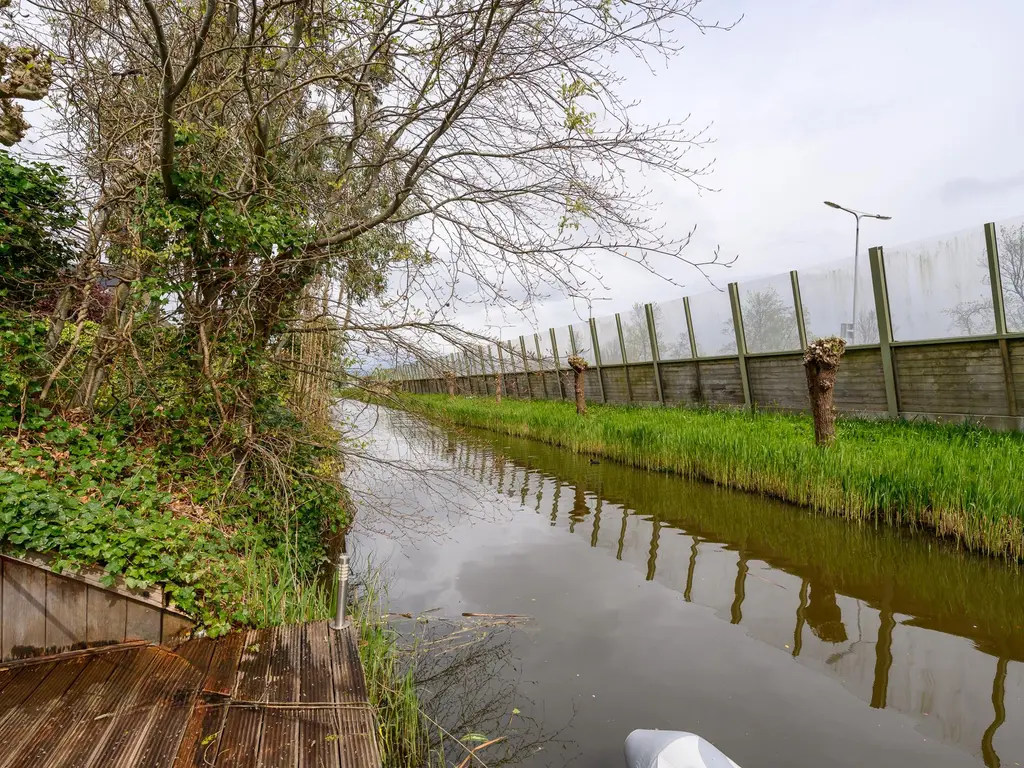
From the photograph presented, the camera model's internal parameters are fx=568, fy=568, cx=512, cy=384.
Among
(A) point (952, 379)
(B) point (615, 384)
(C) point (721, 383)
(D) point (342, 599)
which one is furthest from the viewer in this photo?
(B) point (615, 384)

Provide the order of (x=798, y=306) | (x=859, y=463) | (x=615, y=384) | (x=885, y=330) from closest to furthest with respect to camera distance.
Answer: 1. (x=859, y=463)
2. (x=885, y=330)
3. (x=798, y=306)
4. (x=615, y=384)

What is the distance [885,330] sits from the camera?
786cm

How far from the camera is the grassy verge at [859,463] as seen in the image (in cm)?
439

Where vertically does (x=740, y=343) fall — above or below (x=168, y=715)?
above

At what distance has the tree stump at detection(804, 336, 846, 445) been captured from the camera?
260 inches

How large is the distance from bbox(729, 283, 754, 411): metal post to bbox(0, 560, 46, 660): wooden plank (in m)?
10.0

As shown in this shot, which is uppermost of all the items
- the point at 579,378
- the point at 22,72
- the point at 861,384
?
the point at 22,72

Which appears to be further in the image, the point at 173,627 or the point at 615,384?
the point at 615,384

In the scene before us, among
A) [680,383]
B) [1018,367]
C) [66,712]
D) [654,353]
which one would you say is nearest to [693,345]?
[680,383]

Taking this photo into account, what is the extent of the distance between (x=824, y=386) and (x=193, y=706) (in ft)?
21.9

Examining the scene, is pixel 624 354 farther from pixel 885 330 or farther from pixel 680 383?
pixel 885 330

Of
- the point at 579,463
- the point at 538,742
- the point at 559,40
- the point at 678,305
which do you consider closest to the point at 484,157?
the point at 559,40

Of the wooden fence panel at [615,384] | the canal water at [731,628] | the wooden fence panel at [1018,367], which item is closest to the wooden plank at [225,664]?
the canal water at [731,628]

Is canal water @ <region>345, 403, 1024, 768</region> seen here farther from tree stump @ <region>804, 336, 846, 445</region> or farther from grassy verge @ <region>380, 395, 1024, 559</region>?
tree stump @ <region>804, 336, 846, 445</region>
